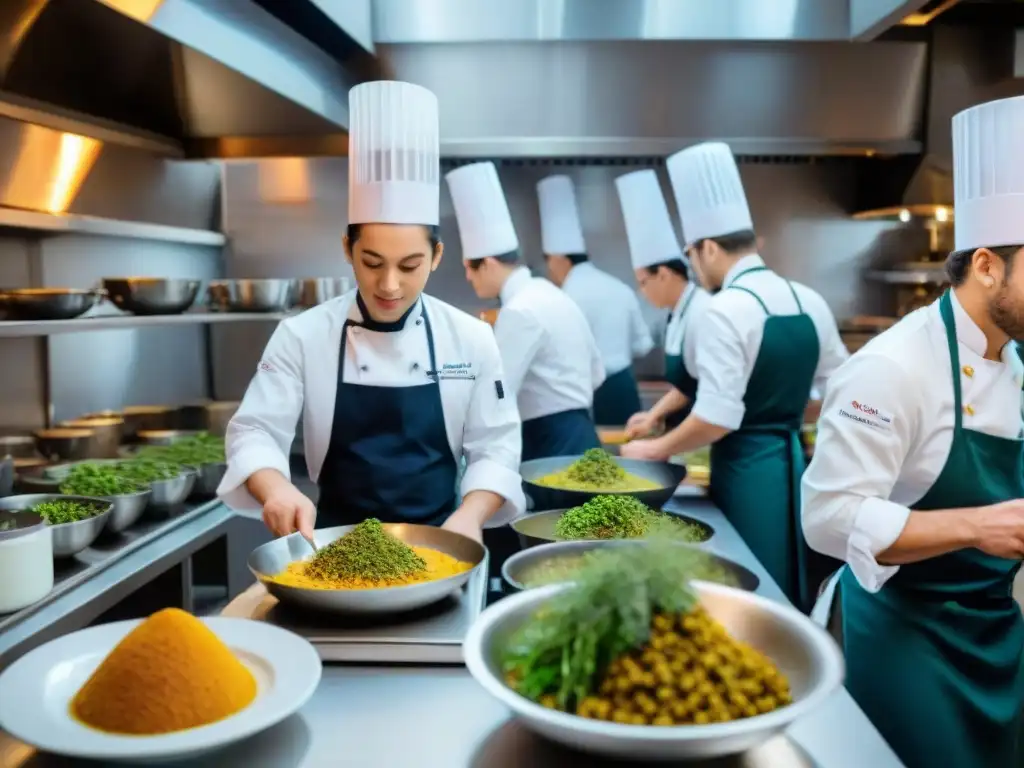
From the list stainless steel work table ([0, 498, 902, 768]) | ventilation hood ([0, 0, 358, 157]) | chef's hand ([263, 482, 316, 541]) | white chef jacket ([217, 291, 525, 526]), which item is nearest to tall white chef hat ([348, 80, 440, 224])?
white chef jacket ([217, 291, 525, 526])

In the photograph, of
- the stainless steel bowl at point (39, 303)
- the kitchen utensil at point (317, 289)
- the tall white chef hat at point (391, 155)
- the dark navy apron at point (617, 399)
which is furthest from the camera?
the dark navy apron at point (617, 399)

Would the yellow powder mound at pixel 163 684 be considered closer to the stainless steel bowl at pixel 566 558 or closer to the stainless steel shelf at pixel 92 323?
the stainless steel bowl at pixel 566 558

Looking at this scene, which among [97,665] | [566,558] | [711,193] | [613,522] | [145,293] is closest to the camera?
[97,665]

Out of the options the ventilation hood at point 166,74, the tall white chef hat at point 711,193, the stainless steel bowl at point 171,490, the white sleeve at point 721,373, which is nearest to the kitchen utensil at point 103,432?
the stainless steel bowl at point 171,490

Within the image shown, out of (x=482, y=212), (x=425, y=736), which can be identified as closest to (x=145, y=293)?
(x=482, y=212)

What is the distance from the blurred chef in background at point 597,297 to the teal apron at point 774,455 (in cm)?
176

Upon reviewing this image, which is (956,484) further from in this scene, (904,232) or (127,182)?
(904,232)

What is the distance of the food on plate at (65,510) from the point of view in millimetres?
2201

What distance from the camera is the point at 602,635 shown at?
3.38ft

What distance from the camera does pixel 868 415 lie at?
1648mm

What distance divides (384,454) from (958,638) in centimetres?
123

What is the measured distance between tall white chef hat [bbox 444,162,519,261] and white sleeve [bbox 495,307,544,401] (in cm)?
31

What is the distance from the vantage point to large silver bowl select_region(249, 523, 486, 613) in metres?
1.35

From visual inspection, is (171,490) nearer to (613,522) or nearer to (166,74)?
(166,74)
